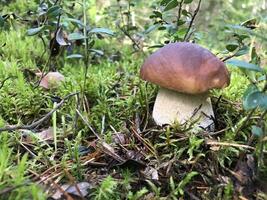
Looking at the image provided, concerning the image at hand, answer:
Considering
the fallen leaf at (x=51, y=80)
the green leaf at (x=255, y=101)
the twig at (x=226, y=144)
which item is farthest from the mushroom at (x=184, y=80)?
the fallen leaf at (x=51, y=80)

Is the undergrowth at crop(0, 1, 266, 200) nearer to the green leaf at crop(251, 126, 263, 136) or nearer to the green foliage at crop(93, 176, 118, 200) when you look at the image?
the green foliage at crop(93, 176, 118, 200)

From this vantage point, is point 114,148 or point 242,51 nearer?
point 114,148

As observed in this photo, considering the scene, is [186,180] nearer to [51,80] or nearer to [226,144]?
[226,144]

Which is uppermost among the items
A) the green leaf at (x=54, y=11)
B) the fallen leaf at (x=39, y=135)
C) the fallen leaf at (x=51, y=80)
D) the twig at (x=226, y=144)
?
the green leaf at (x=54, y=11)

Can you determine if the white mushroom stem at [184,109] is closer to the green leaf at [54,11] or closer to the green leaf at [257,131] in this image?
the green leaf at [257,131]

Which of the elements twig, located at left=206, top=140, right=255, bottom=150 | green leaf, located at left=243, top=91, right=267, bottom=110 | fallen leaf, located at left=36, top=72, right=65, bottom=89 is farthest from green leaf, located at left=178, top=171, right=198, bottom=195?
fallen leaf, located at left=36, top=72, right=65, bottom=89

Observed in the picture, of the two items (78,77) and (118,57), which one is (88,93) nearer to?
(78,77)

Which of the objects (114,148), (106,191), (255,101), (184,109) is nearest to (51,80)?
(114,148)
